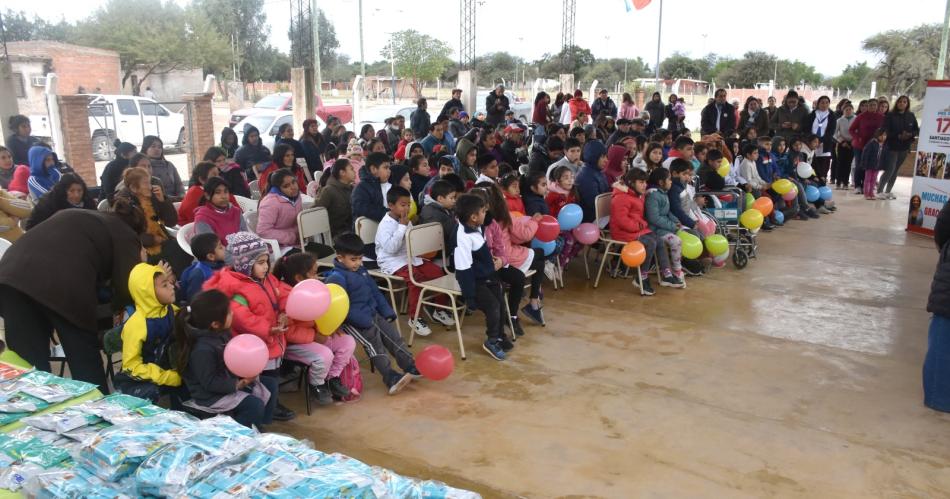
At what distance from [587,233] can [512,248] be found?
53.8 inches

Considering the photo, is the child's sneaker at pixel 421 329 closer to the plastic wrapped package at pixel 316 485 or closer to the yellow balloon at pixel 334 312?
the yellow balloon at pixel 334 312

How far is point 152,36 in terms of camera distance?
36.9m

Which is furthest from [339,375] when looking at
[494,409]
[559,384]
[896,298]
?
[896,298]

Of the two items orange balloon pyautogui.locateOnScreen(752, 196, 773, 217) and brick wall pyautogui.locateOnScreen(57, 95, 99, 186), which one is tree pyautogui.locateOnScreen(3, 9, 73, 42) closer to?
→ brick wall pyautogui.locateOnScreen(57, 95, 99, 186)

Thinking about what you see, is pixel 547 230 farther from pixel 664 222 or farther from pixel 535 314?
pixel 664 222

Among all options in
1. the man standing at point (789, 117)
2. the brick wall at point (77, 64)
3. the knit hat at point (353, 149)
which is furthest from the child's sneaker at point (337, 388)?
the brick wall at point (77, 64)

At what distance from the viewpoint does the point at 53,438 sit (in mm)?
2535

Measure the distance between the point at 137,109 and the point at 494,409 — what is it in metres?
16.4

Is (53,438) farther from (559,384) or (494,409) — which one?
(559,384)

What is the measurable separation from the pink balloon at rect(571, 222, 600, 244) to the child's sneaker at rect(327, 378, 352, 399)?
3113mm

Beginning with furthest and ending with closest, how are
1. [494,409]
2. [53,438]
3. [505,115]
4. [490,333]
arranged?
[505,115] → [490,333] → [494,409] → [53,438]

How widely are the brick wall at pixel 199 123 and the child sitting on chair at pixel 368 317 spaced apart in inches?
369

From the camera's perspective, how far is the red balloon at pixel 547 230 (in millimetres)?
6039

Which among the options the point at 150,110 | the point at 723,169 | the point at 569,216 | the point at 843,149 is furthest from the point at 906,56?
the point at 569,216
